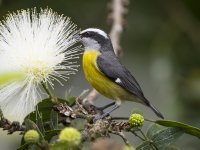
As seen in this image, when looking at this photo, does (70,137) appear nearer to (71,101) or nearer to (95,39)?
(71,101)

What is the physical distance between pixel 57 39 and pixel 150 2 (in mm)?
3079

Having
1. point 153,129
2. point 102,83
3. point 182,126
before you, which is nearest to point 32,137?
point 153,129

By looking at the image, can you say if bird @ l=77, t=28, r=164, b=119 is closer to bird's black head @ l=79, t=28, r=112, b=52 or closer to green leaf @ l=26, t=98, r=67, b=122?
bird's black head @ l=79, t=28, r=112, b=52

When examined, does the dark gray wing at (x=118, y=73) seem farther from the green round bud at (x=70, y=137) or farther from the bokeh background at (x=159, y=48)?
the green round bud at (x=70, y=137)

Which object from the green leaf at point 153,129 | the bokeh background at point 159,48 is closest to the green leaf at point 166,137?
the green leaf at point 153,129

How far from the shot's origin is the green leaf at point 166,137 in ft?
10.2

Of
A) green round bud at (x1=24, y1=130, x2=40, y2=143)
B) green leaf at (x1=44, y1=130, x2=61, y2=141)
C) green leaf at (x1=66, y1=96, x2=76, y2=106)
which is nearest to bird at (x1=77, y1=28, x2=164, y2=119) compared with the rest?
green leaf at (x1=66, y1=96, x2=76, y2=106)

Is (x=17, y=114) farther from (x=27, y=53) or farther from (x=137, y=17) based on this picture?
(x=137, y=17)

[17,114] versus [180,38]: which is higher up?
[180,38]

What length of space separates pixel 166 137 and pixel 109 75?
4.47ft

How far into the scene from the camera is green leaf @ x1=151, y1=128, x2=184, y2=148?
3102 millimetres

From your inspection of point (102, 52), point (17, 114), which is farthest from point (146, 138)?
point (102, 52)

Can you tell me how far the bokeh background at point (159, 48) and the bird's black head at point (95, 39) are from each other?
1007 mm

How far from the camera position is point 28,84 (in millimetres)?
3363
